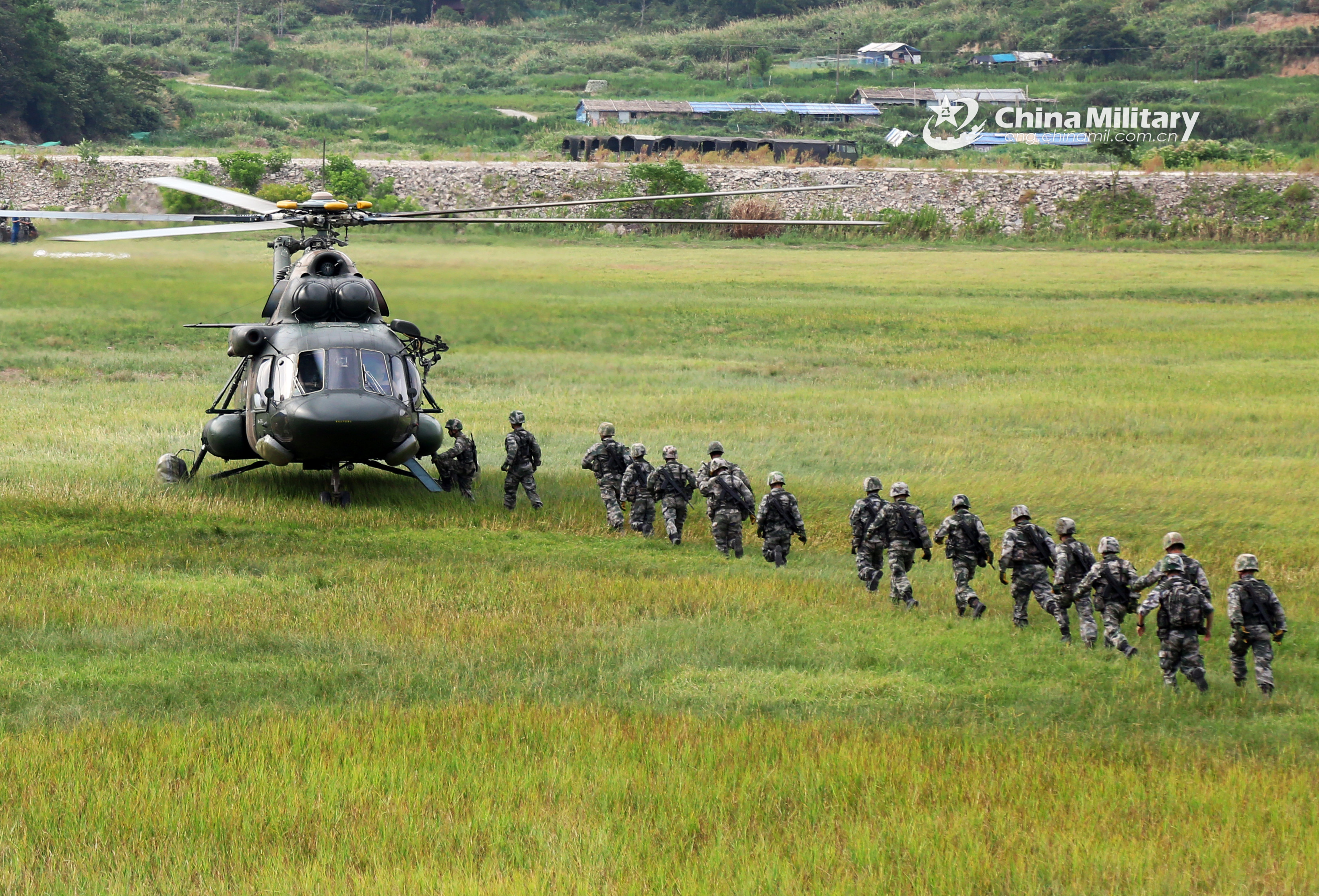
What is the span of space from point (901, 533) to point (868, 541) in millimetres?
460

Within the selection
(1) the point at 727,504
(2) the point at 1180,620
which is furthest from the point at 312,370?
(2) the point at 1180,620

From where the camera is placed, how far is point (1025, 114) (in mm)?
112375

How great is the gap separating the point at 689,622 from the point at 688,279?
37246mm

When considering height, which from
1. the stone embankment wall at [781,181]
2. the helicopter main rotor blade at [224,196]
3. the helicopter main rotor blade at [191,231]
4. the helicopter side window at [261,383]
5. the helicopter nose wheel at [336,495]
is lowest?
the helicopter nose wheel at [336,495]

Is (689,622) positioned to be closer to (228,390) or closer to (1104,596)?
(1104,596)

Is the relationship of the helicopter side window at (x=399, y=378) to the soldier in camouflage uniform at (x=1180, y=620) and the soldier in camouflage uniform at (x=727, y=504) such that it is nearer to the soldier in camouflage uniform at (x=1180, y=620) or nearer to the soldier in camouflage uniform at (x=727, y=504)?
the soldier in camouflage uniform at (x=727, y=504)

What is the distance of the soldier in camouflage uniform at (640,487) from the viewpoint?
17.8m

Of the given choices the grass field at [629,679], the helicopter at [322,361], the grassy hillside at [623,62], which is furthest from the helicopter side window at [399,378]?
the grassy hillside at [623,62]

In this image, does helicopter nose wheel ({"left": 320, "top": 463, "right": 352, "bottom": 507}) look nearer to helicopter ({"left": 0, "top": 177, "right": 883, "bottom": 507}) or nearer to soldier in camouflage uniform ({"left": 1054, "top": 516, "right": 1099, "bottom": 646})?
helicopter ({"left": 0, "top": 177, "right": 883, "bottom": 507})

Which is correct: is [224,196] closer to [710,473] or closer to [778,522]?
[710,473]

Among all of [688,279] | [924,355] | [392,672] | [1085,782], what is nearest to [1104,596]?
[1085,782]

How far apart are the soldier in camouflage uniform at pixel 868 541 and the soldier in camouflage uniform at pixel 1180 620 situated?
364 centimetres

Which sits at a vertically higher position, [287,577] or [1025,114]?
[1025,114]

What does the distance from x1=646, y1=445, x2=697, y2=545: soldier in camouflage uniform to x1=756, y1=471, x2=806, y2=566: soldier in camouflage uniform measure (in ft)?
4.72
